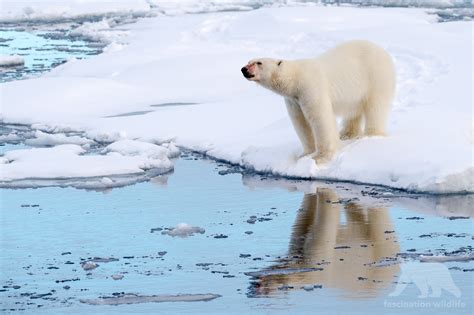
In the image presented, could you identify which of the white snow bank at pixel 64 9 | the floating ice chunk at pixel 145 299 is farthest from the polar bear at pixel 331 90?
the white snow bank at pixel 64 9

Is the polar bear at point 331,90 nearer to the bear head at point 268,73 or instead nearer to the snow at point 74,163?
the bear head at point 268,73

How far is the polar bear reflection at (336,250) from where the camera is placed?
616cm

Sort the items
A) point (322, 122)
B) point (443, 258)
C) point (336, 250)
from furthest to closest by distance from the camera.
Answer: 1. point (322, 122)
2. point (336, 250)
3. point (443, 258)

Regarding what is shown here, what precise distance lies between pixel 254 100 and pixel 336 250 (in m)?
6.10

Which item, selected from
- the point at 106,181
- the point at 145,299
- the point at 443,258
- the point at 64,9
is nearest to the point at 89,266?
the point at 145,299

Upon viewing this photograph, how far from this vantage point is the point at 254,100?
12.8 meters

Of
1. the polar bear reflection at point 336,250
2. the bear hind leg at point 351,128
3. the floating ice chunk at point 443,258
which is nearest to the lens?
the polar bear reflection at point 336,250

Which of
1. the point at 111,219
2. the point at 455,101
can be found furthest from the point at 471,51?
the point at 111,219

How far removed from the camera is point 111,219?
800 centimetres

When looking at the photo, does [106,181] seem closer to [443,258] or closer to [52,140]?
[52,140]

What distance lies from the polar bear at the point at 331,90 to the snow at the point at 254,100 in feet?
0.77

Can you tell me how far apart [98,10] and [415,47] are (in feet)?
A: 49.1

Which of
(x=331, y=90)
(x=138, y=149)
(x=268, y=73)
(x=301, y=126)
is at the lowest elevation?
(x=138, y=149)

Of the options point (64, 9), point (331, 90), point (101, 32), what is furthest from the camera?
point (64, 9)
